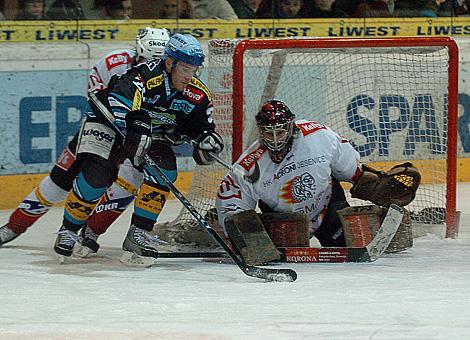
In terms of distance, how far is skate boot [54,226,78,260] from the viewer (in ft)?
15.9

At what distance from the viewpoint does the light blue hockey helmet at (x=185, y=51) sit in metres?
4.62

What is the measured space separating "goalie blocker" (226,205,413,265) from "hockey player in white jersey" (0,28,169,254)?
1.74 feet

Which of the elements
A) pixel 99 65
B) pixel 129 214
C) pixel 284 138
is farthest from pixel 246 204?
pixel 129 214

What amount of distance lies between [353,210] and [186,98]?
813 millimetres

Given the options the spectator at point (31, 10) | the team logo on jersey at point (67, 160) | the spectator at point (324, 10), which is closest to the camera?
the team logo on jersey at point (67, 160)

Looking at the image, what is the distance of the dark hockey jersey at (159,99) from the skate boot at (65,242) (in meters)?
0.48

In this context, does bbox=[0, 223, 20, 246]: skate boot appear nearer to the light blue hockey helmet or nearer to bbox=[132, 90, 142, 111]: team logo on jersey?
bbox=[132, 90, 142, 111]: team logo on jersey

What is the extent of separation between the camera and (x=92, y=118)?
498 centimetres

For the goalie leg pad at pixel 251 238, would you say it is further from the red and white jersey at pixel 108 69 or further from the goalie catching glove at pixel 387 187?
the red and white jersey at pixel 108 69

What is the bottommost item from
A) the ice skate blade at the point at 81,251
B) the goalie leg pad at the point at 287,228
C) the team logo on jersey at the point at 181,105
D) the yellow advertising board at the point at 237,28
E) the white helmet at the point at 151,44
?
the ice skate blade at the point at 81,251

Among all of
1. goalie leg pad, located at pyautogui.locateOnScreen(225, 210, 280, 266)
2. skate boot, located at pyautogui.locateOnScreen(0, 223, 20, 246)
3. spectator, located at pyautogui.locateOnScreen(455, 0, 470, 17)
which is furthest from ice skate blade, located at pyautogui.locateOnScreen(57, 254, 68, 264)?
spectator, located at pyautogui.locateOnScreen(455, 0, 470, 17)

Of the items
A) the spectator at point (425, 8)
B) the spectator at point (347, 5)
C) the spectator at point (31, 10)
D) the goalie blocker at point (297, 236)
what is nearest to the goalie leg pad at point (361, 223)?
the goalie blocker at point (297, 236)

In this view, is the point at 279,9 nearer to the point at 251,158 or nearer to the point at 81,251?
the point at 251,158

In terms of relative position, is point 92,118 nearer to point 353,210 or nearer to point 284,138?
point 284,138
